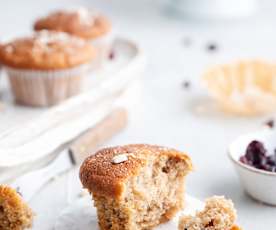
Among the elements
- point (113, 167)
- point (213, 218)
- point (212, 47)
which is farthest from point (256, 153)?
point (212, 47)

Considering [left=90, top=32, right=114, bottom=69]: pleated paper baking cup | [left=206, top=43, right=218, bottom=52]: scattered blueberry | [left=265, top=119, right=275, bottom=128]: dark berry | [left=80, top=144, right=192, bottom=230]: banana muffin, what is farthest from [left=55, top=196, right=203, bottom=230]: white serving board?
[left=206, top=43, right=218, bottom=52]: scattered blueberry

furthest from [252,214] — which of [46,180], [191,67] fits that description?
[191,67]

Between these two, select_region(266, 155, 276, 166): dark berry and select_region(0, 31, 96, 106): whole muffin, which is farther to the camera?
select_region(0, 31, 96, 106): whole muffin

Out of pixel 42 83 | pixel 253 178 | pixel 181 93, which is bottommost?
pixel 181 93

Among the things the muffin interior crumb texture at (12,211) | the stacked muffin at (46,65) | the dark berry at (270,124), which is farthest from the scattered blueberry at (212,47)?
the muffin interior crumb texture at (12,211)

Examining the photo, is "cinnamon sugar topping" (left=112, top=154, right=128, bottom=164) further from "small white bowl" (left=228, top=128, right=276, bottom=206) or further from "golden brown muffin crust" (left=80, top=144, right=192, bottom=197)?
"small white bowl" (left=228, top=128, right=276, bottom=206)

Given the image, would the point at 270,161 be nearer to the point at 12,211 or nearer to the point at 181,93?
the point at 12,211

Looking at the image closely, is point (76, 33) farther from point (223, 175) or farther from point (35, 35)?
point (223, 175)

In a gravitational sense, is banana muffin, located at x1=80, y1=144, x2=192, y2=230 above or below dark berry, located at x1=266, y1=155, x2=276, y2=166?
above
